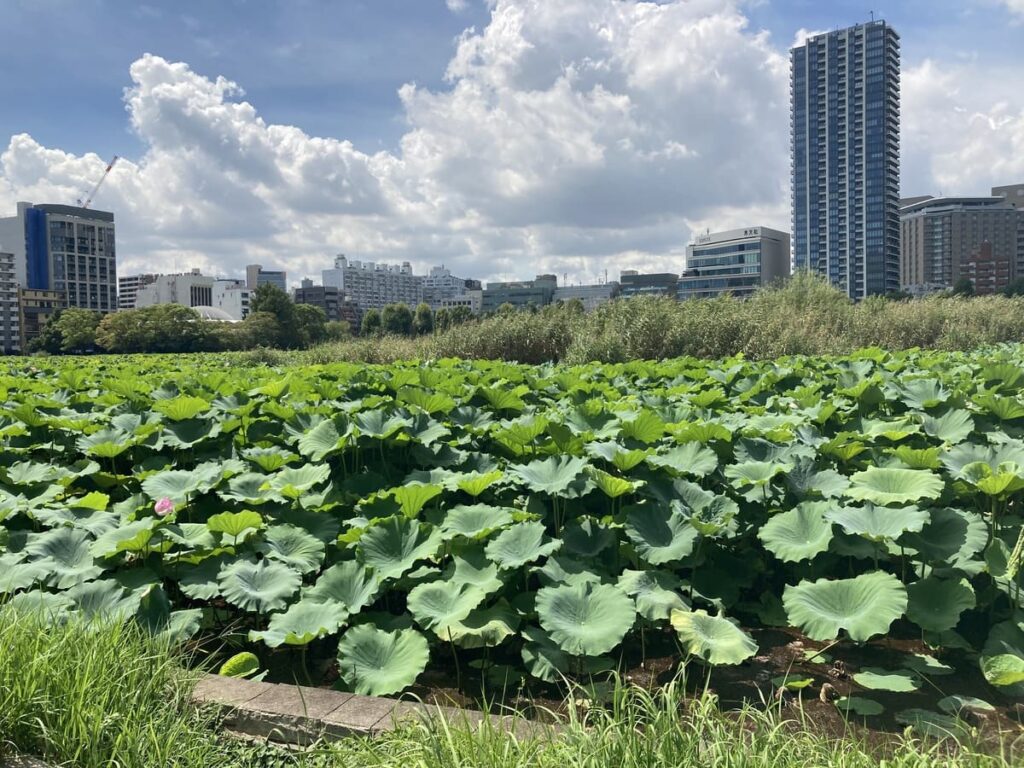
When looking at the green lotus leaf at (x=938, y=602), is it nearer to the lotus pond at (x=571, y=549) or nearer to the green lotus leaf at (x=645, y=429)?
the lotus pond at (x=571, y=549)

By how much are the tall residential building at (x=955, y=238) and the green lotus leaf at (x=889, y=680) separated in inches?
4587

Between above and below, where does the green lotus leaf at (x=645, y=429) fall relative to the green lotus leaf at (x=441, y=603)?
above

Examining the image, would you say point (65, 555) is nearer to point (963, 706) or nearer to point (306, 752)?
point (306, 752)

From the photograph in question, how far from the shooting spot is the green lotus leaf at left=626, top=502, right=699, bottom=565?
2629mm

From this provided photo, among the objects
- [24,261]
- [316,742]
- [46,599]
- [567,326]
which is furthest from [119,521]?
[24,261]

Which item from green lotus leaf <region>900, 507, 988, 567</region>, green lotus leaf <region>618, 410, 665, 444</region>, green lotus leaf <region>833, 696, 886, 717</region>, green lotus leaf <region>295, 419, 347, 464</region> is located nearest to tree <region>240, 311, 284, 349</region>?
green lotus leaf <region>295, 419, 347, 464</region>

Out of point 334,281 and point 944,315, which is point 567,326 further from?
point 334,281

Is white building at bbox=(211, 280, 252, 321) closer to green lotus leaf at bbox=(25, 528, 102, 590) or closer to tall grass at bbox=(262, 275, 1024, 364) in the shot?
tall grass at bbox=(262, 275, 1024, 364)

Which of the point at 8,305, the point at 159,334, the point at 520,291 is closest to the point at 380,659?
the point at 159,334

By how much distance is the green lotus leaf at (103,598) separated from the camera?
8.39 ft

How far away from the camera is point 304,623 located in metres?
2.42

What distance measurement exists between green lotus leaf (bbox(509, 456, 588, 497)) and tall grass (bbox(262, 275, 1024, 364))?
11.2m

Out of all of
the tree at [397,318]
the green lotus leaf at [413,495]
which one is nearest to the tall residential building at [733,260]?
the tree at [397,318]

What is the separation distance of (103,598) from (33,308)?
114 meters
